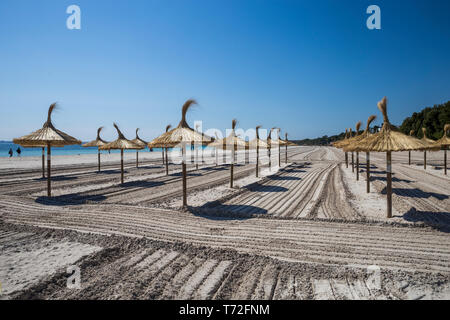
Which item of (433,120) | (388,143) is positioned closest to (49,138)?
(388,143)

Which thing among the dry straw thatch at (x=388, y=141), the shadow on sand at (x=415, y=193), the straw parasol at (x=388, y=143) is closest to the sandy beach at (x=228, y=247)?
the shadow on sand at (x=415, y=193)

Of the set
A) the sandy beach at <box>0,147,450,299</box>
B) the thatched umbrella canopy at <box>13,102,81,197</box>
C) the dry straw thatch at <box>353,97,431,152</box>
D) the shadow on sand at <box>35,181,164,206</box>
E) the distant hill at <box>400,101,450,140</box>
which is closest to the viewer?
the sandy beach at <box>0,147,450,299</box>

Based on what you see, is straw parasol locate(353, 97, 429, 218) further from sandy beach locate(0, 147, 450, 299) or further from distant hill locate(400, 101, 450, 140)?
distant hill locate(400, 101, 450, 140)

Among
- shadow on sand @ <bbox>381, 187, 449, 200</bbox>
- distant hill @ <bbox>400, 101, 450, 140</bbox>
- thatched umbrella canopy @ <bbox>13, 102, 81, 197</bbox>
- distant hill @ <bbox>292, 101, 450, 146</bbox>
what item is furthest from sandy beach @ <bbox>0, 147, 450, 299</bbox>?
distant hill @ <bbox>400, 101, 450, 140</bbox>

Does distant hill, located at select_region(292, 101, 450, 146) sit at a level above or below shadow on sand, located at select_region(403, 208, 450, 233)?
above

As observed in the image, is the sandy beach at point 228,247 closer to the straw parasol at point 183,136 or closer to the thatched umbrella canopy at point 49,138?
the thatched umbrella canopy at point 49,138

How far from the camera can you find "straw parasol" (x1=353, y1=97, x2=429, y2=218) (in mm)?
5227

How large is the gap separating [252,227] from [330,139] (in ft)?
455

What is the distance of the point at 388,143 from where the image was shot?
17.8 ft

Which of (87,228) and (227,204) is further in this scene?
(227,204)
